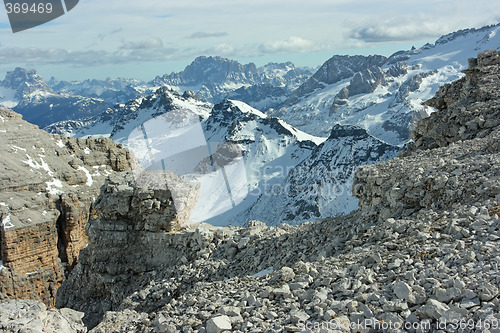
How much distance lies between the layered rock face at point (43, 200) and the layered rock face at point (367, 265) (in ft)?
172

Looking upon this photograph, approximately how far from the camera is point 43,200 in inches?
2862

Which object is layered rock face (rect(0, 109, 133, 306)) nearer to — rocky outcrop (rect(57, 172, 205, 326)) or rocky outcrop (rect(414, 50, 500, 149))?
rocky outcrop (rect(57, 172, 205, 326))

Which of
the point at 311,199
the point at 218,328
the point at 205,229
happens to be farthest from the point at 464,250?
the point at 311,199

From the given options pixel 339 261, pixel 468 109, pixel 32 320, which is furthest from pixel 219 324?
pixel 468 109

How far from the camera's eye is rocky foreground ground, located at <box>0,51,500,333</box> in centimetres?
755

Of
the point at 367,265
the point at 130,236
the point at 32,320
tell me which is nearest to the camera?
the point at 367,265

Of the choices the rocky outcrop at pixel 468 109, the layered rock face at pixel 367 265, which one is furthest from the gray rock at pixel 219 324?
the rocky outcrop at pixel 468 109

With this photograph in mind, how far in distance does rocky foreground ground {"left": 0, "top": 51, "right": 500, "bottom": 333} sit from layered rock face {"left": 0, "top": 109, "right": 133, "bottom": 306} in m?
46.7

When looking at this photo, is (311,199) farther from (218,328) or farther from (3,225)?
(218,328)

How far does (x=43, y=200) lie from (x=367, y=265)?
74.5 meters

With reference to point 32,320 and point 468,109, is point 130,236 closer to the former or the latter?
point 32,320

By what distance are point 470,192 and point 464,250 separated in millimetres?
3990

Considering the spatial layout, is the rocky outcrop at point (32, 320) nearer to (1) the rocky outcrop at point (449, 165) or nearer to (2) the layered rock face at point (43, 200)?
(1) the rocky outcrop at point (449, 165)

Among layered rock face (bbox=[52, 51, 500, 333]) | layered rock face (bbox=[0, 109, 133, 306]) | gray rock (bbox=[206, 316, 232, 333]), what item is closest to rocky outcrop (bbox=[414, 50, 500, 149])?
layered rock face (bbox=[52, 51, 500, 333])
